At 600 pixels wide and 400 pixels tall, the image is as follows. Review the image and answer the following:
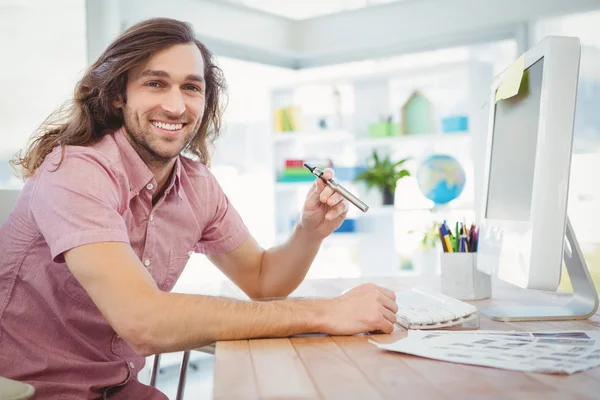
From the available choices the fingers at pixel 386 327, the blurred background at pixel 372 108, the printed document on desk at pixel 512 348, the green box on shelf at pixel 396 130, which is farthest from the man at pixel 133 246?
the green box on shelf at pixel 396 130

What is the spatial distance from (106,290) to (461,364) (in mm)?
577

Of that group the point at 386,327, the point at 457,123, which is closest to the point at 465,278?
the point at 386,327

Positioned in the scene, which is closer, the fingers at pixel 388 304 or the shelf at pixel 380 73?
the fingers at pixel 388 304

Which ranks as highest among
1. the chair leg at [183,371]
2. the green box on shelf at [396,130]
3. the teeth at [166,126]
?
the green box on shelf at [396,130]

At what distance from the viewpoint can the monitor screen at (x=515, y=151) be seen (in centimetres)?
Answer: 113

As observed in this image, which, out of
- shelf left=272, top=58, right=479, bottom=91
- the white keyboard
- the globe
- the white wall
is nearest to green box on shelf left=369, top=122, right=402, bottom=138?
shelf left=272, top=58, right=479, bottom=91

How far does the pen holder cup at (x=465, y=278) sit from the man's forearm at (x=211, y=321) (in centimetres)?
56

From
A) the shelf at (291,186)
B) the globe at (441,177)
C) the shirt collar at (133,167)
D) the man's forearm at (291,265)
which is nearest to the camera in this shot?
the shirt collar at (133,167)

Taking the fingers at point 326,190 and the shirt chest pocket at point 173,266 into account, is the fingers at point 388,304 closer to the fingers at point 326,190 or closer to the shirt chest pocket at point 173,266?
the fingers at point 326,190

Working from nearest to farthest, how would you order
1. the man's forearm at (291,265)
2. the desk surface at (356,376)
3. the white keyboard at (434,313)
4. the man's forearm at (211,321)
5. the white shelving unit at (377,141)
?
the desk surface at (356,376) < the man's forearm at (211,321) < the white keyboard at (434,313) < the man's forearm at (291,265) < the white shelving unit at (377,141)

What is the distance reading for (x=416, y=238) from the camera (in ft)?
13.9

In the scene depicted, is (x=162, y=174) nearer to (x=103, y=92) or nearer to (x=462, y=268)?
(x=103, y=92)

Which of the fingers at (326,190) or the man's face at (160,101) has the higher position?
the man's face at (160,101)

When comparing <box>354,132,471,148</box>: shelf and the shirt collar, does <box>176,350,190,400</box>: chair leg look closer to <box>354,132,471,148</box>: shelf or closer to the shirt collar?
the shirt collar
